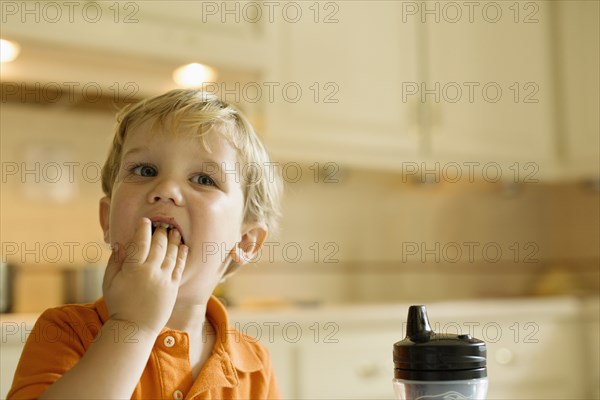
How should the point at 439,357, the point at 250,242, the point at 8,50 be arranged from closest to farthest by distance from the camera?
the point at 439,357, the point at 250,242, the point at 8,50

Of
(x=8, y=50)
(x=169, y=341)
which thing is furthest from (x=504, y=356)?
(x=8, y=50)

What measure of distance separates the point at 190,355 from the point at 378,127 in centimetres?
142

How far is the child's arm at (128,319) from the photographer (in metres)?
0.62

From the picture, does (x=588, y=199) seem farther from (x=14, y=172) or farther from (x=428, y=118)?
(x=14, y=172)

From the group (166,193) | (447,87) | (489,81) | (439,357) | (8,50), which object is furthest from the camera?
(489,81)

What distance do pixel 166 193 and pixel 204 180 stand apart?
0.09 metres

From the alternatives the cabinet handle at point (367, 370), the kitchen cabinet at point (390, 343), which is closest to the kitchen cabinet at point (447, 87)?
the kitchen cabinet at point (390, 343)

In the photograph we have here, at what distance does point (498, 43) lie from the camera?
245 centimetres

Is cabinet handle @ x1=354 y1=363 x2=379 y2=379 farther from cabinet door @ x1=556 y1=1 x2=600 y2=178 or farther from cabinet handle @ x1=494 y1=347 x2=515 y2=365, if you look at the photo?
cabinet door @ x1=556 y1=1 x2=600 y2=178

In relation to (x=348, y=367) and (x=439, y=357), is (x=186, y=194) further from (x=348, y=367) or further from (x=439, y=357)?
(x=348, y=367)

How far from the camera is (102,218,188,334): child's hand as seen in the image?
653 mm

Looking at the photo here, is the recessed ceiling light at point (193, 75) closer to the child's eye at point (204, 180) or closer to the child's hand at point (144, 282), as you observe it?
the child's eye at point (204, 180)

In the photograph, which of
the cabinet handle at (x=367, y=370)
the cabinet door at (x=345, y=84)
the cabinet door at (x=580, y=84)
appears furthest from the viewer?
the cabinet door at (x=580, y=84)

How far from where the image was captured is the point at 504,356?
202 cm
